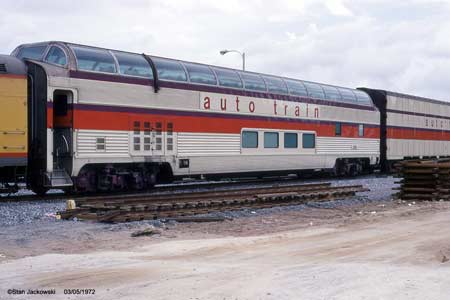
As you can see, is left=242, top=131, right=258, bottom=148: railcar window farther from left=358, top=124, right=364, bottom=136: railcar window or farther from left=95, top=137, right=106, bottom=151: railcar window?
left=358, top=124, right=364, bottom=136: railcar window

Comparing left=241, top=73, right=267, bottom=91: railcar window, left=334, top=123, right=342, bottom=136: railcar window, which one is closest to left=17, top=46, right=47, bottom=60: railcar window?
left=241, top=73, right=267, bottom=91: railcar window

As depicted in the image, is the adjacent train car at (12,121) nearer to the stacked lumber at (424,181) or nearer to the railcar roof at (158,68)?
the railcar roof at (158,68)

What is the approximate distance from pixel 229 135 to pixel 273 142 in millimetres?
2769

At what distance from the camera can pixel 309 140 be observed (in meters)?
25.7

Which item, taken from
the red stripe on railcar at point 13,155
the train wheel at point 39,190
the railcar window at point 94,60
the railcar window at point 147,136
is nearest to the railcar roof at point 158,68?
the railcar window at point 94,60

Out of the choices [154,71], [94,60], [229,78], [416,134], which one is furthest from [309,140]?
[416,134]

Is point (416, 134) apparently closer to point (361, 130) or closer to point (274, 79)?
point (361, 130)

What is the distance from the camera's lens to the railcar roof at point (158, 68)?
16.9 meters

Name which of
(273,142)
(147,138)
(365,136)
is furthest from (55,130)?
(365,136)

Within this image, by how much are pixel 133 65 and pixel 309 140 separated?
9899 millimetres

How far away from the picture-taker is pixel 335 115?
27562 mm

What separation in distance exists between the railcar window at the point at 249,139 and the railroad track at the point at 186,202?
369 centimetres

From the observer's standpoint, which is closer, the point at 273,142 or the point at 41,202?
the point at 41,202

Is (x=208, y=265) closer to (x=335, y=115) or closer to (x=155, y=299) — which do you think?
(x=155, y=299)
